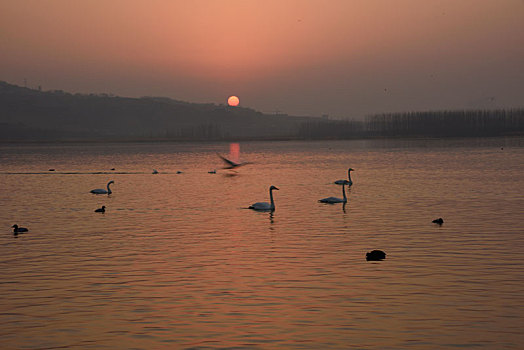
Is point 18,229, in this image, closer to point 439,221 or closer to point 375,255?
point 375,255

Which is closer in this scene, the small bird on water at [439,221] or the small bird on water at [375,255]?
the small bird on water at [375,255]

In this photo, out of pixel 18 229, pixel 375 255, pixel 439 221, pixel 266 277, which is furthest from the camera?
pixel 439 221

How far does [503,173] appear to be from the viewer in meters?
66.8

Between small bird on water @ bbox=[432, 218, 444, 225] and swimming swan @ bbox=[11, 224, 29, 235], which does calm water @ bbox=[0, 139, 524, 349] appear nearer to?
small bird on water @ bbox=[432, 218, 444, 225]

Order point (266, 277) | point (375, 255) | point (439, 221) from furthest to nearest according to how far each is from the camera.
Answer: point (439, 221) → point (375, 255) → point (266, 277)

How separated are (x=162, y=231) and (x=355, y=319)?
16.1m

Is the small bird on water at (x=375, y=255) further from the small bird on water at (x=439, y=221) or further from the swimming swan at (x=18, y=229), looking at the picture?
the swimming swan at (x=18, y=229)

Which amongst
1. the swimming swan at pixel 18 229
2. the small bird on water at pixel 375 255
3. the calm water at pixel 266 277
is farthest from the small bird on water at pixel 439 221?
the swimming swan at pixel 18 229

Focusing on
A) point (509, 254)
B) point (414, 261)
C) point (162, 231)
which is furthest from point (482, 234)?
point (162, 231)

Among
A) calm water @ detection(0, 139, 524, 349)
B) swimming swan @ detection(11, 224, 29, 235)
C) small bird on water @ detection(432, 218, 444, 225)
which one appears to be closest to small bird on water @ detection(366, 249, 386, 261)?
calm water @ detection(0, 139, 524, 349)

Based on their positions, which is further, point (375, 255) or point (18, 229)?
point (18, 229)

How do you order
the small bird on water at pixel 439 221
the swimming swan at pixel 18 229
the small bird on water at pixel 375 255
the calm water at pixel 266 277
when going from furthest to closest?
the small bird on water at pixel 439 221 → the swimming swan at pixel 18 229 → the small bird on water at pixel 375 255 → the calm water at pixel 266 277

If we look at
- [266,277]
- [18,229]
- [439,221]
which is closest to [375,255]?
[266,277]

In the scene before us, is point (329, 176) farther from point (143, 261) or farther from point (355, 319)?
point (355, 319)
